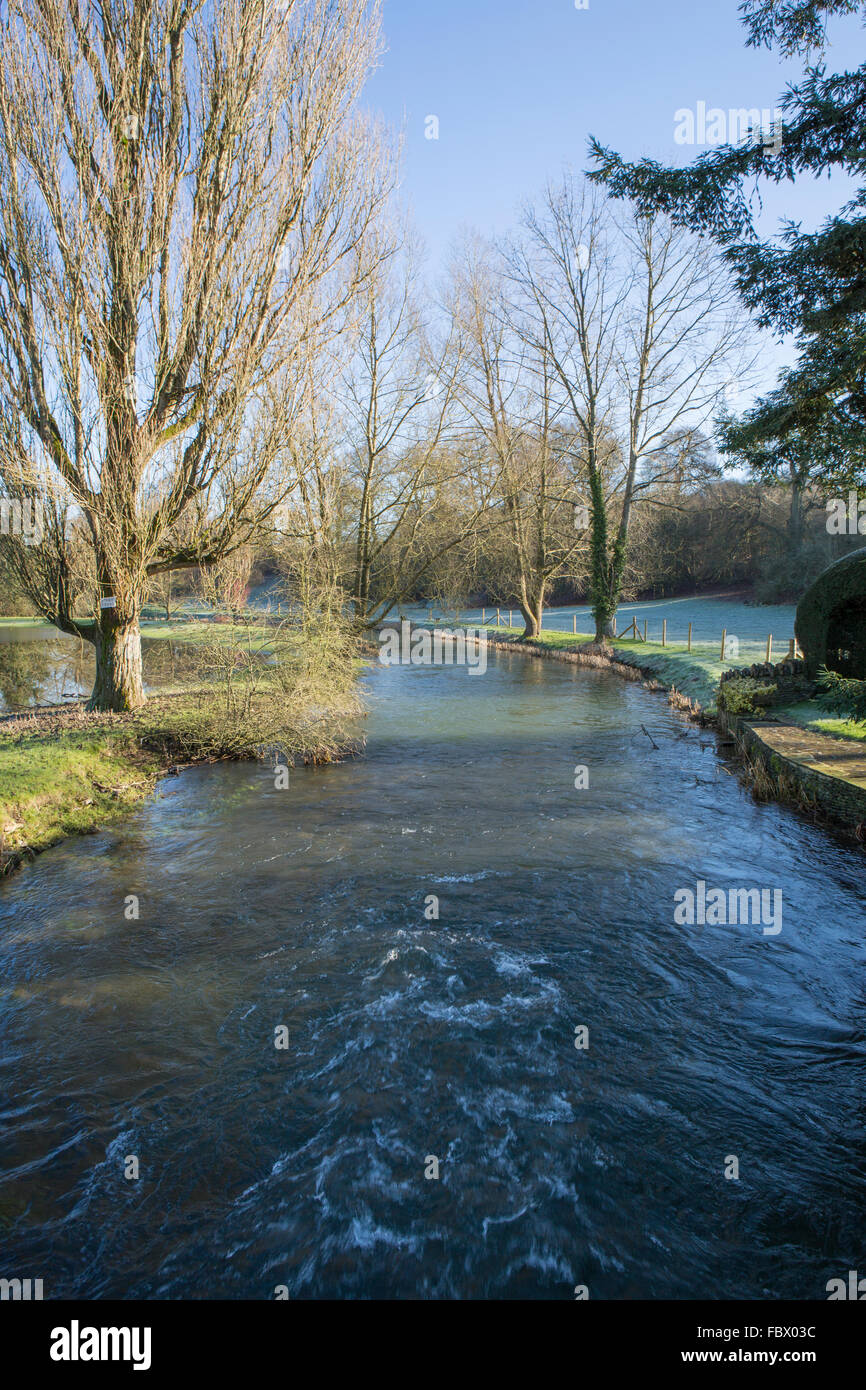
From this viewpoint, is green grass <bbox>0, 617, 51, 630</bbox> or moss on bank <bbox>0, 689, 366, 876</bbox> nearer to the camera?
moss on bank <bbox>0, 689, 366, 876</bbox>

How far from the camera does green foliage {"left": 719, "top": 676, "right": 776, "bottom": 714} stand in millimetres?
13588

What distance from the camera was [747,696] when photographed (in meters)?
13.7

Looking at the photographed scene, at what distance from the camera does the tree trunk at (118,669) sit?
1243 centimetres

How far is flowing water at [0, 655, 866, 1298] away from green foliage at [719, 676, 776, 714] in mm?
5031

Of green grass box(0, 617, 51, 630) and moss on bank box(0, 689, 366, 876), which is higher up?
green grass box(0, 617, 51, 630)

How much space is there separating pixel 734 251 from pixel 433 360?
1375 cm

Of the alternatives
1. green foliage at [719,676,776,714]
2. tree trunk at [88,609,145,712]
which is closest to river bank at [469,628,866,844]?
green foliage at [719,676,776,714]

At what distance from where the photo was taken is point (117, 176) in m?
10.8

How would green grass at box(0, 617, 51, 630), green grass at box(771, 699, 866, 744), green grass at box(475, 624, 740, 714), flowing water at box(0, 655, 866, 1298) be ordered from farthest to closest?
green grass at box(0, 617, 51, 630)
green grass at box(475, 624, 740, 714)
green grass at box(771, 699, 866, 744)
flowing water at box(0, 655, 866, 1298)

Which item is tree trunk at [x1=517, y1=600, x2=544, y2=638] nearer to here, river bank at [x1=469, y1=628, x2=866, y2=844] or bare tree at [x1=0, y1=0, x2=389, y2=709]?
river bank at [x1=469, y1=628, x2=866, y2=844]

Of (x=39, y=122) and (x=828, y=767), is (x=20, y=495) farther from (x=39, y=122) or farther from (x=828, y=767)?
(x=828, y=767)

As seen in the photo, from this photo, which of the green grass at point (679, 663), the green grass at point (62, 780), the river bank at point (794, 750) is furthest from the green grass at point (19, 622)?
the river bank at point (794, 750)

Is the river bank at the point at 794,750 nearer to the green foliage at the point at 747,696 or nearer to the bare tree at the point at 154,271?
the green foliage at the point at 747,696
